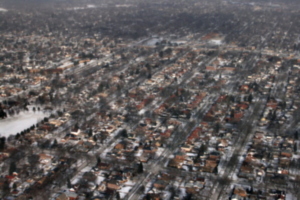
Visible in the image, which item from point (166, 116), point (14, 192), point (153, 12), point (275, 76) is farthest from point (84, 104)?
point (153, 12)

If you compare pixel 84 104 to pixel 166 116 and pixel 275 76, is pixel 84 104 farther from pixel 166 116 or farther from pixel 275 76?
pixel 275 76

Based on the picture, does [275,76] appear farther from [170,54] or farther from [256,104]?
[170,54]

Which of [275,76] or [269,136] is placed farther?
[275,76]

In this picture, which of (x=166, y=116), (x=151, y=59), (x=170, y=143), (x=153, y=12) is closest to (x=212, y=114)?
(x=166, y=116)

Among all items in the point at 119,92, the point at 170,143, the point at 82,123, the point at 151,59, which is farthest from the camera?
the point at 151,59

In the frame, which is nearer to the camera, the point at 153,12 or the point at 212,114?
the point at 212,114

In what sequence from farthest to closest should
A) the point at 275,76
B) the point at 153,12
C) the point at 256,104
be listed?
the point at 153,12 < the point at 275,76 < the point at 256,104
